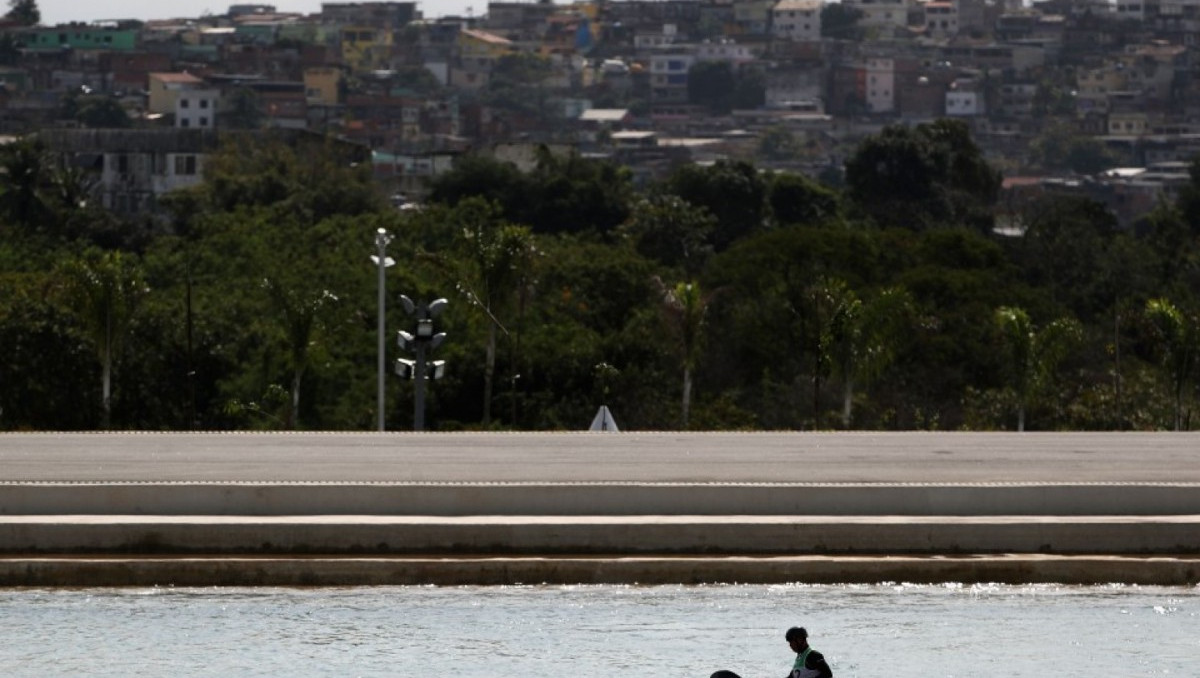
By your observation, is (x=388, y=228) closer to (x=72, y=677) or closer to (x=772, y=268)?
(x=772, y=268)

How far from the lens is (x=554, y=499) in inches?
966

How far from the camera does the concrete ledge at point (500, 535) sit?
24.0m

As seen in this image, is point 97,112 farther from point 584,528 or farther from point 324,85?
point 584,528

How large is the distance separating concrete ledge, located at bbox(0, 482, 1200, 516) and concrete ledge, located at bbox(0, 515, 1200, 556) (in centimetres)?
25

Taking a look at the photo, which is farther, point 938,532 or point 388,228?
point 388,228

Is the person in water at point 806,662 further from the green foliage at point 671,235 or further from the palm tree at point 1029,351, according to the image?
the green foliage at point 671,235

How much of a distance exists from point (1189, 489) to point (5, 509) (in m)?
11.4

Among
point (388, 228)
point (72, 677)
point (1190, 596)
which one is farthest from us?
point (388, 228)

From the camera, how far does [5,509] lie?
2462 cm

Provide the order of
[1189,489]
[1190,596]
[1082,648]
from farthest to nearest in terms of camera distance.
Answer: [1189,489] < [1190,596] < [1082,648]

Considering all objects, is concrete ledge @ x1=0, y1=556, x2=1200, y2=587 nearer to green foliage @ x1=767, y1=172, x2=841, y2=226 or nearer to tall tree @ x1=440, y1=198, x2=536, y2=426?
tall tree @ x1=440, y1=198, x2=536, y2=426

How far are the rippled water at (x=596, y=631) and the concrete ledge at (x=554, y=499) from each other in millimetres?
1205

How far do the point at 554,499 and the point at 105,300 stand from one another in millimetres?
15546

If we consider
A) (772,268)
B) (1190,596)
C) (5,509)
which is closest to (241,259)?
(772,268)
